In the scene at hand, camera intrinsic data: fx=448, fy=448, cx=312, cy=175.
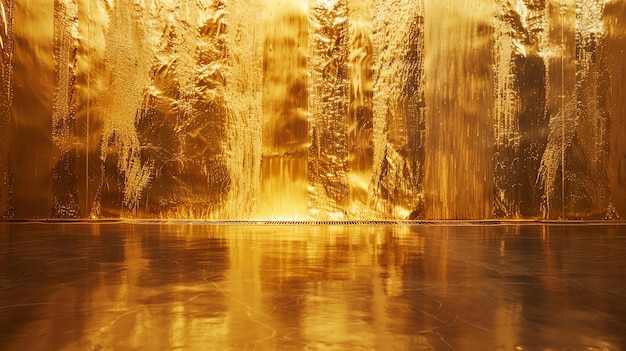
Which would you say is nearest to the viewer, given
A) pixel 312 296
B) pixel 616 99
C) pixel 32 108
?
pixel 312 296

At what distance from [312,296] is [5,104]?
253 centimetres

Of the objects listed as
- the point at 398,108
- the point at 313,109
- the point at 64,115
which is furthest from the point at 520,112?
the point at 64,115

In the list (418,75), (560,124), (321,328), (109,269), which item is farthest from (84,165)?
(560,124)

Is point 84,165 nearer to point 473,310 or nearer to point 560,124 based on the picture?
point 473,310

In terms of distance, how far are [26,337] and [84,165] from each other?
7.13 feet

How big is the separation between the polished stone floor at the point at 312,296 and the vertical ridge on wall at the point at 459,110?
0.94 meters

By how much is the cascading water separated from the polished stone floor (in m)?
0.98

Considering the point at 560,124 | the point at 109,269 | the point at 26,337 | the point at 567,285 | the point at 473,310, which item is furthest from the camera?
the point at 560,124

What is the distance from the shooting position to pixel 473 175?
2.42m

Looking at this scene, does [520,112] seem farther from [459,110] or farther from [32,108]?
[32,108]

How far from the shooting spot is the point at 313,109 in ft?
8.11

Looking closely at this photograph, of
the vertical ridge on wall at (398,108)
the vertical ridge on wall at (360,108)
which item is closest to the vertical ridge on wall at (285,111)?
the vertical ridge on wall at (360,108)

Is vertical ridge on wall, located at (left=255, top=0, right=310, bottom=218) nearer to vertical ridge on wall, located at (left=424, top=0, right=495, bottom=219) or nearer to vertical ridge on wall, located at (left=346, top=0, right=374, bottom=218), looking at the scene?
vertical ridge on wall, located at (left=346, top=0, right=374, bottom=218)

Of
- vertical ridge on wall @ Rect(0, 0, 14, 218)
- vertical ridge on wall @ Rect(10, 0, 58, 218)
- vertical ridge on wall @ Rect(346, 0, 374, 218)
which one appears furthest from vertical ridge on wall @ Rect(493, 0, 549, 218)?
vertical ridge on wall @ Rect(0, 0, 14, 218)
